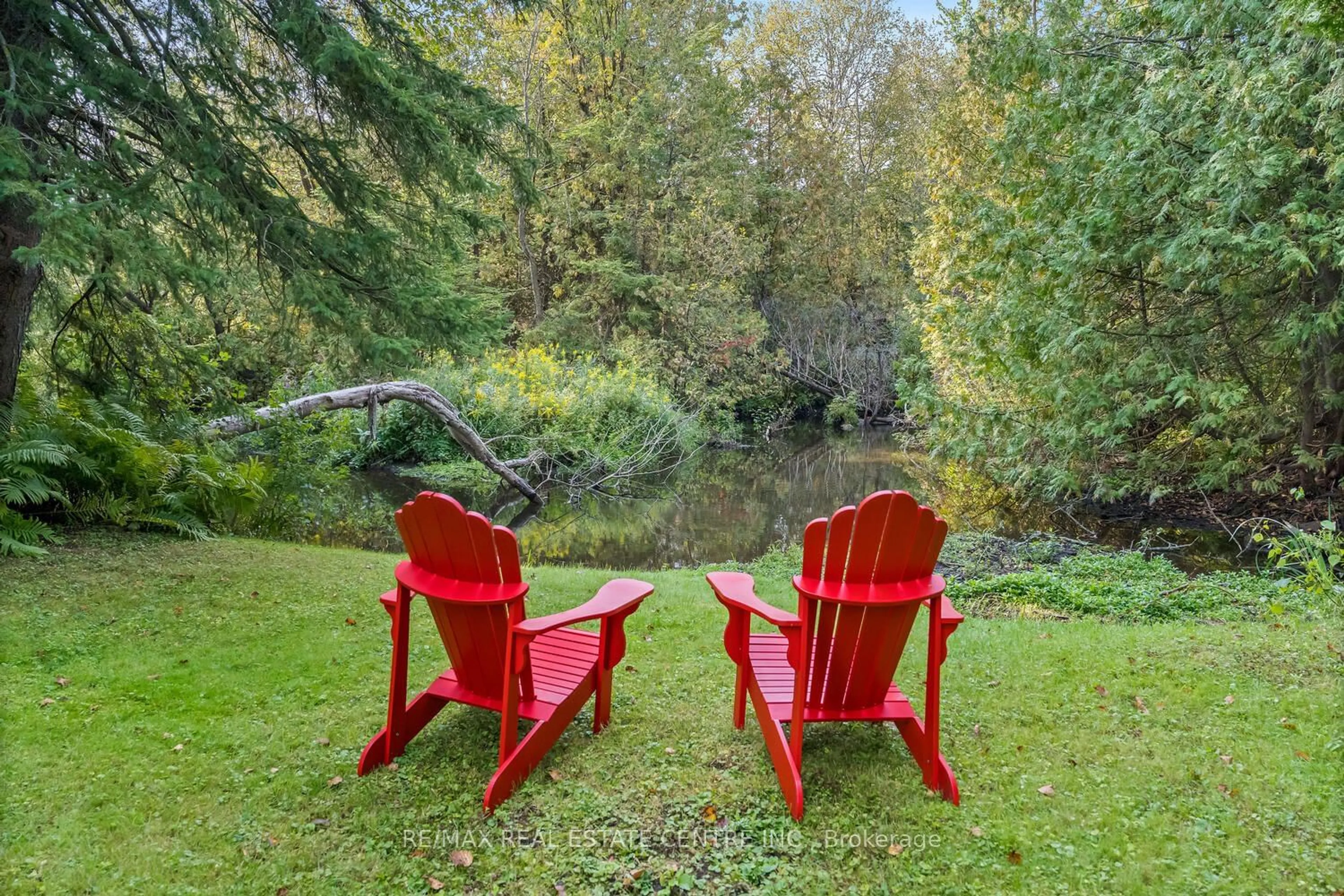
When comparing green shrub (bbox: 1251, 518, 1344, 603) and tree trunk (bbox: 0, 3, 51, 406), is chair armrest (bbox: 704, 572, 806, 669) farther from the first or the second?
tree trunk (bbox: 0, 3, 51, 406)

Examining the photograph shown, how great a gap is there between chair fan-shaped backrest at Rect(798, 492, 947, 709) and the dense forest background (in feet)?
8.14

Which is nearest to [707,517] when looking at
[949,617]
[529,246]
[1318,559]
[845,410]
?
[1318,559]

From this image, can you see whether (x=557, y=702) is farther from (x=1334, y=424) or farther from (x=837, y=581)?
(x=1334, y=424)

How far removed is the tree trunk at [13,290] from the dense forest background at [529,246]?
0.02 metres

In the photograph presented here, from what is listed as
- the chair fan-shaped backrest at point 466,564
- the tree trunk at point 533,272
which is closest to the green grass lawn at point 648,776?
the chair fan-shaped backrest at point 466,564

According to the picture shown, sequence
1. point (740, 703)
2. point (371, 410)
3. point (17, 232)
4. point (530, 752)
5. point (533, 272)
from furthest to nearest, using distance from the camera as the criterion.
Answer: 1. point (533, 272)
2. point (371, 410)
3. point (17, 232)
4. point (740, 703)
5. point (530, 752)

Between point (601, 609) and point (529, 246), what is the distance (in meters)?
16.9

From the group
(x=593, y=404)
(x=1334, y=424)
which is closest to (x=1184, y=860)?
(x=1334, y=424)

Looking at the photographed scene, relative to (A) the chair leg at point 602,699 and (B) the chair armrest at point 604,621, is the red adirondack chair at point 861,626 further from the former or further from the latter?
(A) the chair leg at point 602,699

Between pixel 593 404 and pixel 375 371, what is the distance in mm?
8636

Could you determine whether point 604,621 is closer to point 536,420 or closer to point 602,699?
point 602,699

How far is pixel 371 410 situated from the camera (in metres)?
7.99

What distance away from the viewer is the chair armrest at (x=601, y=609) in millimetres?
2400

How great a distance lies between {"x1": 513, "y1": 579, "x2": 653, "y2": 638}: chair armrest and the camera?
7.88ft
